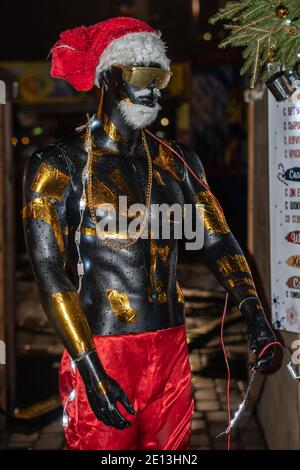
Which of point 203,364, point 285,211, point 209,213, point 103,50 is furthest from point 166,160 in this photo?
point 203,364

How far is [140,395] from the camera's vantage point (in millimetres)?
2635

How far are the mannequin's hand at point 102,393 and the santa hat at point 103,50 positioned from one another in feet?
3.94

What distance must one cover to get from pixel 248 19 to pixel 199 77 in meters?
14.0

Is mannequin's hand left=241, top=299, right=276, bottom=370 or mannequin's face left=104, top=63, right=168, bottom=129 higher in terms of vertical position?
mannequin's face left=104, top=63, right=168, bottom=129

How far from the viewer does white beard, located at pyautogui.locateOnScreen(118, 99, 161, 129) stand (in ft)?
8.61

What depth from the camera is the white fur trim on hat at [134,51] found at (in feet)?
8.64

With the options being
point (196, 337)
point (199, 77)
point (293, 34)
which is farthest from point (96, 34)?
point (199, 77)

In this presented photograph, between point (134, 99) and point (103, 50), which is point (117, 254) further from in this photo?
point (103, 50)

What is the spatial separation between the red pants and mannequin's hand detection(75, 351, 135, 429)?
22 cm

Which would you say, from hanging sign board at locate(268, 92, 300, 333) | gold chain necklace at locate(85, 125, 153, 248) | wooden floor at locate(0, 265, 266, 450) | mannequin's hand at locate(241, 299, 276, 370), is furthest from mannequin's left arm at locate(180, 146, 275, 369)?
wooden floor at locate(0, 265, 266, 450)

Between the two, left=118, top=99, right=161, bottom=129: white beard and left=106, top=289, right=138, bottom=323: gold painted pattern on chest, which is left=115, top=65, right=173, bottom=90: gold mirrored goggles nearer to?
left=118, top=99, right=161, bottom=129: white beard

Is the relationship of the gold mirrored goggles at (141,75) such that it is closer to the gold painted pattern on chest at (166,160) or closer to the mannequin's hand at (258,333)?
the gold painted pattern on chest at (166,160)

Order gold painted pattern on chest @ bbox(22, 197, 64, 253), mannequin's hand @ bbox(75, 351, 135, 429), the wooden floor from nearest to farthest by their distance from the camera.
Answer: mannequin's hand @ bbox(75, 351, 135, 429), gold painted pattern on chest @ bbox(22, 197, 64, 253), the wooden floor

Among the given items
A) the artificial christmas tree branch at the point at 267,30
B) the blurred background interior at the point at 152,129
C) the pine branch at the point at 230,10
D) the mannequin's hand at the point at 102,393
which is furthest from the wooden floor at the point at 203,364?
the pine branch at the point at 230,10
